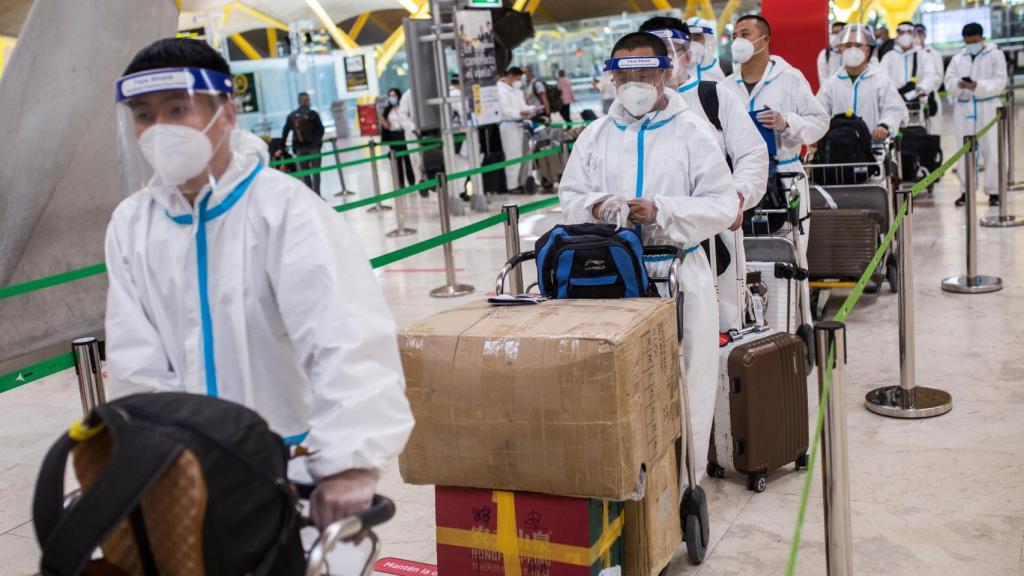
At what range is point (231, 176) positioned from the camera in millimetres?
2059

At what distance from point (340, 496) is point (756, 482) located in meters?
2.80

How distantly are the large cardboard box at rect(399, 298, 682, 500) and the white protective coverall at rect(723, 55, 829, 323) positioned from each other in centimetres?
338

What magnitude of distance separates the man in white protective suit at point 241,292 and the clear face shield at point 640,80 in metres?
1.94

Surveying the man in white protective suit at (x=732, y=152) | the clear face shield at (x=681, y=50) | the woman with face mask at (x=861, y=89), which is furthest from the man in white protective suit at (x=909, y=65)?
the man in white protective suit at (x=732, y=152)

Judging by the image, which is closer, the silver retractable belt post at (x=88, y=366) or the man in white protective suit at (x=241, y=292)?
the man in white protective suit at (x=241, y=292)

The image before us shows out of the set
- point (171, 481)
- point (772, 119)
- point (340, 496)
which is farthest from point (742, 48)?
point (171, 481)

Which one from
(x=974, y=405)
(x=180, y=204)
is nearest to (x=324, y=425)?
(x=180, y=204)

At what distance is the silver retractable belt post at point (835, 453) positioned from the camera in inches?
108

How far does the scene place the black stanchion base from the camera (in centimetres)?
498

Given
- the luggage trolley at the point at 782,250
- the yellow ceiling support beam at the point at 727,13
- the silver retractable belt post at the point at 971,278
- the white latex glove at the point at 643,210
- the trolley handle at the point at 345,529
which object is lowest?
the silver retractable belt post at the point at 971,278

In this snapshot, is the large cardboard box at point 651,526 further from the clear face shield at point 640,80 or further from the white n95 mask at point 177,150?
the white n95 mask at point 177,150

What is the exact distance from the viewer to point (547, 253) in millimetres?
3547

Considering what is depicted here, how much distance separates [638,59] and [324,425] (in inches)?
93.3

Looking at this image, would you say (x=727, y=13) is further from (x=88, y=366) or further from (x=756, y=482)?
(x=88, y=366)
